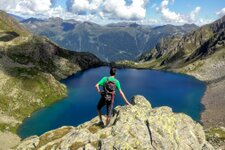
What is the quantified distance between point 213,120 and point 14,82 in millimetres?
100072

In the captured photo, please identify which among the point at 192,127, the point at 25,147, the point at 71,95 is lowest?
the point at 71,95

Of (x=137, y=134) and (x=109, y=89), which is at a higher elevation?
(x=109, y=89)

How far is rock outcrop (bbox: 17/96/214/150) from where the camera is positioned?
118 feet

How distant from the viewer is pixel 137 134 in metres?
36.7

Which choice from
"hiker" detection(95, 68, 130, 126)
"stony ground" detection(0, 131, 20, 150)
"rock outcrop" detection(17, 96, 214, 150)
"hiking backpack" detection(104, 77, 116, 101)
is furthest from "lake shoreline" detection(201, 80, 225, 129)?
"hiking backpack" detection(104, 77, 116, 101)

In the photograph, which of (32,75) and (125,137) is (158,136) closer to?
(125,137)

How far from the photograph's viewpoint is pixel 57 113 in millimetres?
147000

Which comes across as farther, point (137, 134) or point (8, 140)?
point (8, 140)

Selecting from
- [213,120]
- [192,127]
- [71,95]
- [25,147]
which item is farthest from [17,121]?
[192,127]

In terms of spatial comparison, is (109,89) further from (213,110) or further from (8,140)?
(213,110)

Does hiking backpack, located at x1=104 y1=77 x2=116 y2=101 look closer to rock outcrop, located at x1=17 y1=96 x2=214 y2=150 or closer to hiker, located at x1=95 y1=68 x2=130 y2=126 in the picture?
hiker, located at x1=95 y1=68 x2=130 y2=126

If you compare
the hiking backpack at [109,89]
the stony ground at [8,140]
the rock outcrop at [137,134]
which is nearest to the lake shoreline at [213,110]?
the stony ground at [8,140]

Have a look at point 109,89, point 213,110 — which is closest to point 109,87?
point 109,89

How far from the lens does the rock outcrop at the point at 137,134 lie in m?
35.8
